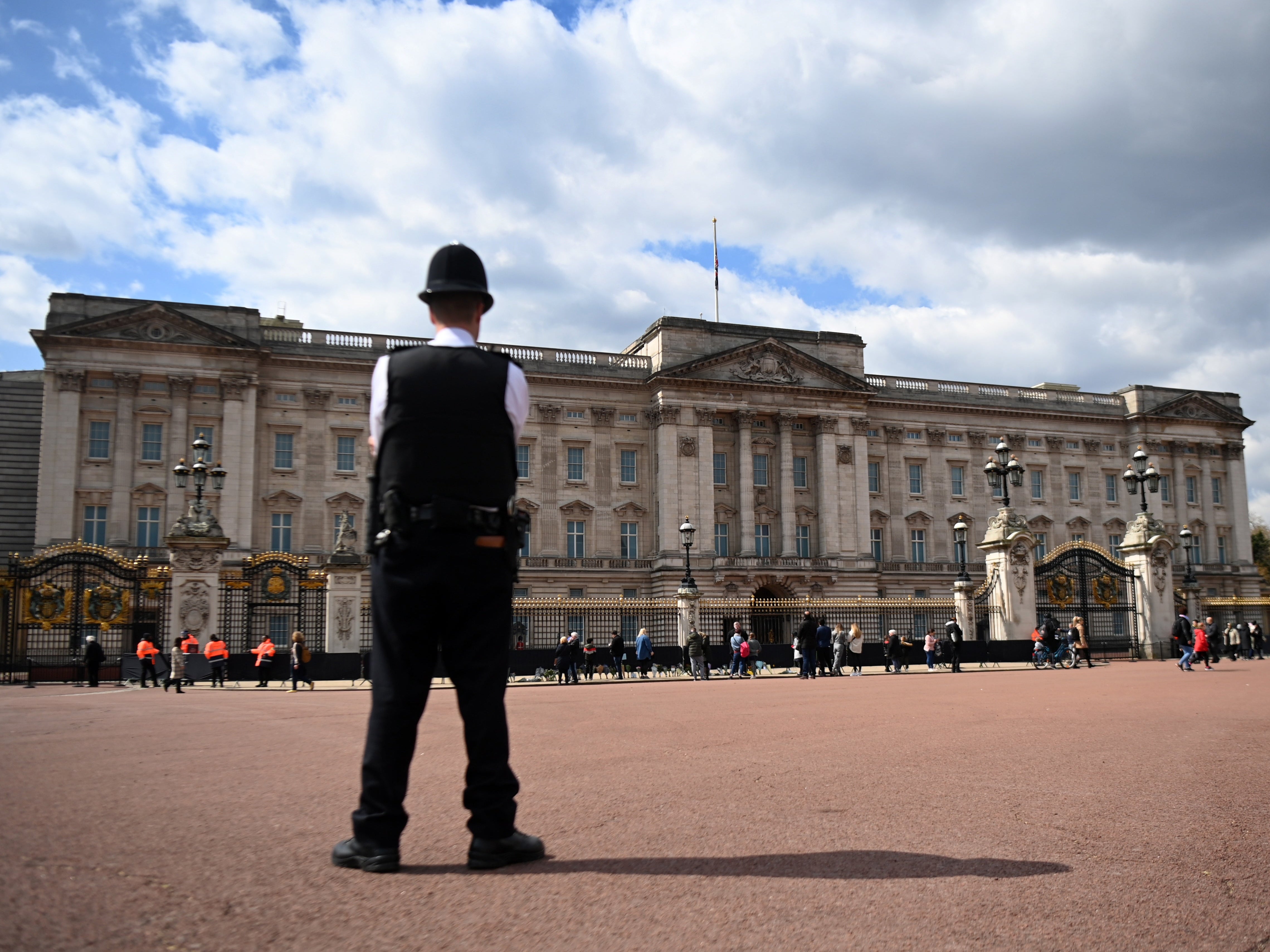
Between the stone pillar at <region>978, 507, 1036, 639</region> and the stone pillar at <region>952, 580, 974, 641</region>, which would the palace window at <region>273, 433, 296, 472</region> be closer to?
the stone pillar at <region>952, 580, 974, 641</region>

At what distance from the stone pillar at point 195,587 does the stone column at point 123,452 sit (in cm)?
2135

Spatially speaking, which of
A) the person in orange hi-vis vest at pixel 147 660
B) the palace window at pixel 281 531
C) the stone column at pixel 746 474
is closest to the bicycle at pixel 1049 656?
the person in orange hi-vis vest at pixel 147 660

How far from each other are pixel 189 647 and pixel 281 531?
24.5 m

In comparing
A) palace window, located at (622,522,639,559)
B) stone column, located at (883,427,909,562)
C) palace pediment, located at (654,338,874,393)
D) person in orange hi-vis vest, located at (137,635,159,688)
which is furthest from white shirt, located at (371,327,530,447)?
stone column, located at (883,427,909,562)

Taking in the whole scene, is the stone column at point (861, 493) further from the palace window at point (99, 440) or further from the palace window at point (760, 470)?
the palace window at point (99, 440)

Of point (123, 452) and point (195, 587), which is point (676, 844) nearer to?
point (195, 587)

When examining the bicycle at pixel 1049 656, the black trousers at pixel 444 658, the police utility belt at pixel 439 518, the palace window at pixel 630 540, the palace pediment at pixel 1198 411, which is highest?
the palace pediment at pixel 1198 411

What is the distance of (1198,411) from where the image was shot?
2586 inches

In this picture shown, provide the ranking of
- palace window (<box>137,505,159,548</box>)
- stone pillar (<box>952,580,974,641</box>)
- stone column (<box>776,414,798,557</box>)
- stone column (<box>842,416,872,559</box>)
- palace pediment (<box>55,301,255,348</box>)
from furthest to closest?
stone column (<box>842,416,872,559</box>), stone column (<box>776,414,798,557</box>), palace window (<box>137,505,159,548</box>), palace pediment (<box>55,301,255,348</box>), stone pillar (<box>952,580,974,641</box>)

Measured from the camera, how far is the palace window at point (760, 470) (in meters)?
55.9

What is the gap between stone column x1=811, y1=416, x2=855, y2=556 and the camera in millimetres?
55062

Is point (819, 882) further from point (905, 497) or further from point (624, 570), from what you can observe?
point (905, 497)

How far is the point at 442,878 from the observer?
3914 millimetres

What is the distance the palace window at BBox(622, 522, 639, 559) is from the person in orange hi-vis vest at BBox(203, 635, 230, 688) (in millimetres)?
29829
